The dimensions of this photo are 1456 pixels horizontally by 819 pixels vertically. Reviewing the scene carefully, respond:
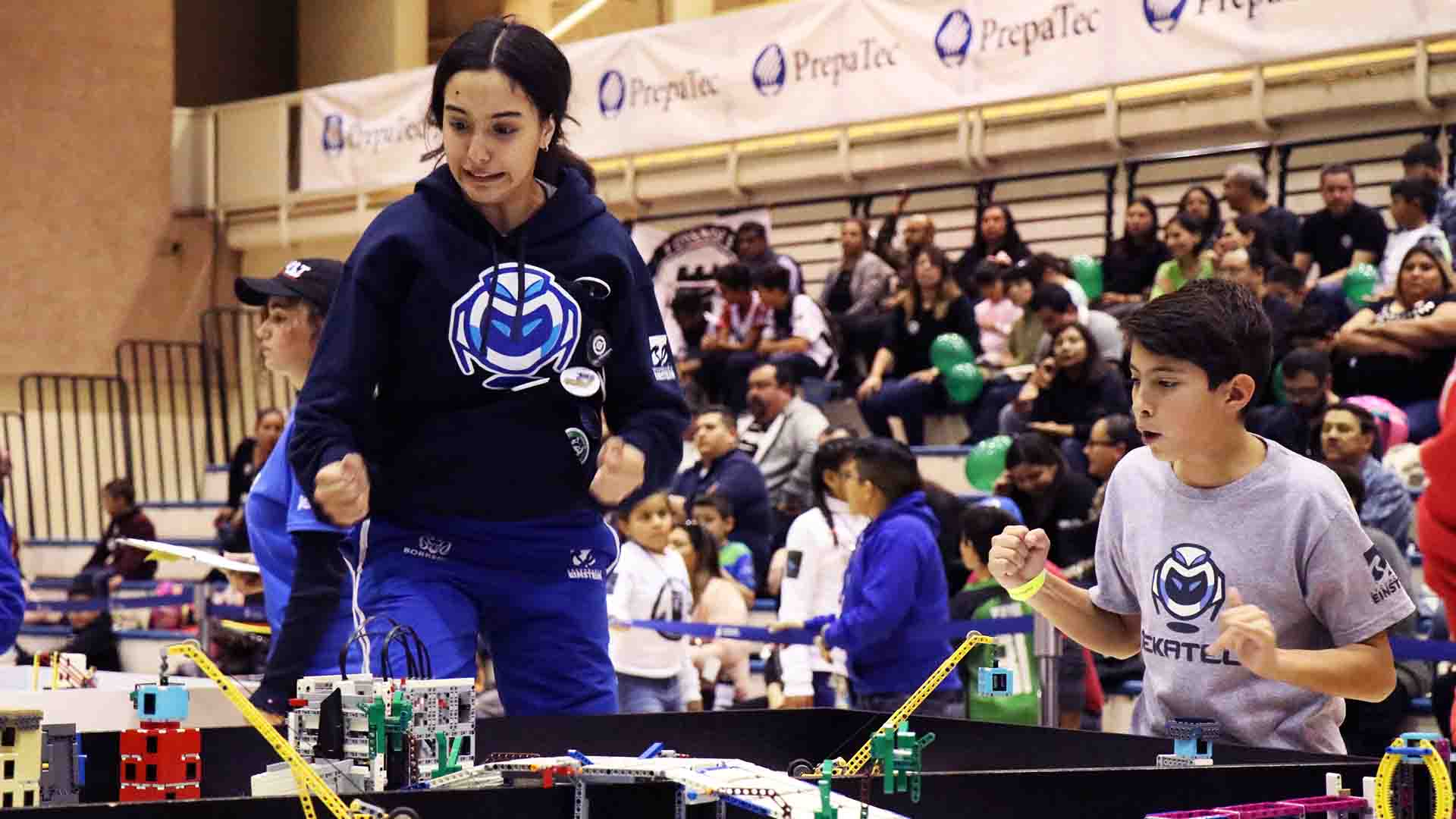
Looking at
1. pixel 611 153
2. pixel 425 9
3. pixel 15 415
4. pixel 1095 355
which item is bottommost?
pixel 1095 355

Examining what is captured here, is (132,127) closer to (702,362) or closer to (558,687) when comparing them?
(702,362)

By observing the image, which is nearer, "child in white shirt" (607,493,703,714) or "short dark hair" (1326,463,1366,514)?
"short dark hair" (1326,463,1366,514)

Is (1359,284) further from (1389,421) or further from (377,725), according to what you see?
(377,725)

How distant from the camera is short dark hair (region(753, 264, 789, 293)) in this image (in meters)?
10.9

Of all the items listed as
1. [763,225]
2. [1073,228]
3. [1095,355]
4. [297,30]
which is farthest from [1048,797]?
[297,30]

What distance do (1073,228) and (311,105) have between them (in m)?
6.36

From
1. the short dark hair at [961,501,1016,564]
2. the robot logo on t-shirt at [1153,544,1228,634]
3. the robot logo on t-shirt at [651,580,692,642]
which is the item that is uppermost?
the short dark hair at [961,501,1016,564]

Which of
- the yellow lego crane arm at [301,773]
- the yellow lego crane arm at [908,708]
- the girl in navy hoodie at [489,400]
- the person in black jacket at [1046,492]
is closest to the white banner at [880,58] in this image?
the person in black jacket at [1046,492]

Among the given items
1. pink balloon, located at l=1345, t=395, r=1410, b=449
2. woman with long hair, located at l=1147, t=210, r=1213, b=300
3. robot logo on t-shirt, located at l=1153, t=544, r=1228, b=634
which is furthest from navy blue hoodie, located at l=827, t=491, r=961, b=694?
woman with long hair, located at l=1147, t=210, r=1213, b=300

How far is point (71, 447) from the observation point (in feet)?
52.4

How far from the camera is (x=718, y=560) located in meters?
8.17

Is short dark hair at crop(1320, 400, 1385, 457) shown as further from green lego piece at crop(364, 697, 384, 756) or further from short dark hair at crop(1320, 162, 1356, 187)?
green lego piece at crop(364, 697, 384, 756)

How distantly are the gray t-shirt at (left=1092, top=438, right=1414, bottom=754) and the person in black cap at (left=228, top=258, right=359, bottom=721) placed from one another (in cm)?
137

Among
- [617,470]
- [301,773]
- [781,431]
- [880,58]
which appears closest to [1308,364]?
[781,431]
